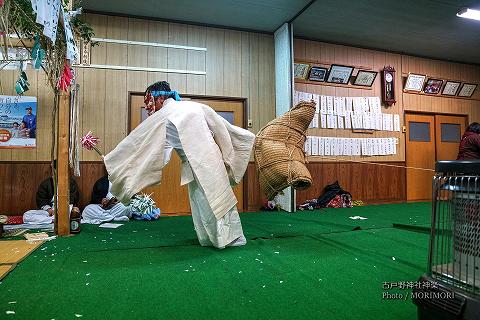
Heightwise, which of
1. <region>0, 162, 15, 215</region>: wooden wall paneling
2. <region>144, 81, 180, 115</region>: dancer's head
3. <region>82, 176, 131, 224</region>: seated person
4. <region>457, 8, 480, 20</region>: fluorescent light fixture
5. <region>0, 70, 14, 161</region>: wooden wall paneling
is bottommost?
<region>82, 176, 131, 224</region>: seated person

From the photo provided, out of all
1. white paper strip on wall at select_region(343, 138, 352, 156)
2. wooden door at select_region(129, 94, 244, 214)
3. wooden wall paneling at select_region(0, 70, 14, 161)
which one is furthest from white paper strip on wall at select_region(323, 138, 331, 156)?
wooden wall paneling at select_region(0, 70, 14, 161)

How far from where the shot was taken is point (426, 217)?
4387 mm

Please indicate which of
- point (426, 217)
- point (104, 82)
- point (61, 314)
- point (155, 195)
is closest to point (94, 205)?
point (155, 195)

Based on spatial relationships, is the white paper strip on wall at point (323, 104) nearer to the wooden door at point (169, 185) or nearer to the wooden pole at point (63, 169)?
the wooden door at point (169, 185)

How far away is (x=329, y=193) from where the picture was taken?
18.4 feet

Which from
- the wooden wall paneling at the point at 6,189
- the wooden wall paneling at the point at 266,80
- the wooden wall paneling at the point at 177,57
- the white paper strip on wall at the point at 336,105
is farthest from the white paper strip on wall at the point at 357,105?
the wooden wall paneling at the point at 6,189

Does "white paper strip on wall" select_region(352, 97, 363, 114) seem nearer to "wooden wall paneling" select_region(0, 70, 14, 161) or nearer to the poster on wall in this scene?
the poster on wall

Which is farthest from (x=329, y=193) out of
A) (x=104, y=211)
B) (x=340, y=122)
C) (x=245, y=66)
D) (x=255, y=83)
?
(x=104, y=211)

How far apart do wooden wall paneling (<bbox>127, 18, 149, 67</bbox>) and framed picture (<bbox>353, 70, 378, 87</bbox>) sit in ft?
13.0

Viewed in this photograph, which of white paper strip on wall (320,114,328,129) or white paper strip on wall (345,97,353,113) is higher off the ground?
white paper strip on wall (345,97,353,113)

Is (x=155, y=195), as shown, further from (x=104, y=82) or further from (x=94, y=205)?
(x=104, y=82)

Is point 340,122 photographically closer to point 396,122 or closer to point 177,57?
point 396,122

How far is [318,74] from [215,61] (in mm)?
1972

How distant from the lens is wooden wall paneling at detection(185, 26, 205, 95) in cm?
515
